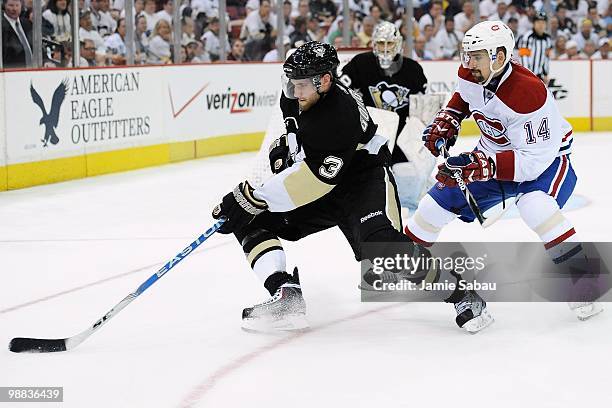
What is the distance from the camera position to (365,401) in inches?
107

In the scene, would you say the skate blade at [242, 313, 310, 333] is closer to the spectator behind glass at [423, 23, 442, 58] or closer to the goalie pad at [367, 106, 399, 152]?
the goalie pad at [367, 106, 399, 152]

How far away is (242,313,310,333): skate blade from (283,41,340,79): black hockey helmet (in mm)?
779

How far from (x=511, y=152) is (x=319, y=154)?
623mm

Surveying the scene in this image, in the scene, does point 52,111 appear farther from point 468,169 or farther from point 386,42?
point 468,169

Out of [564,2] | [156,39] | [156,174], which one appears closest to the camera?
[156,174]

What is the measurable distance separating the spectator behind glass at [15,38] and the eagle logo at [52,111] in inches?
7.9

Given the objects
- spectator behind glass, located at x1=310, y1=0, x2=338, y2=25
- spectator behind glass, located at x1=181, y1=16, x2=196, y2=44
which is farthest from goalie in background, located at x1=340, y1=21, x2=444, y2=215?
spectator behind glass, located at x1=310, y1=0, x2=338, y2=25

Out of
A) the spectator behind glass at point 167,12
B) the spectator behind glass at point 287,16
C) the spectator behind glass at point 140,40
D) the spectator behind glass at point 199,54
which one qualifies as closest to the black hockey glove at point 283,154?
the spectator behind glass at point 140,40

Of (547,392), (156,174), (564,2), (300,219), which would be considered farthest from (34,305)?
(564,2)

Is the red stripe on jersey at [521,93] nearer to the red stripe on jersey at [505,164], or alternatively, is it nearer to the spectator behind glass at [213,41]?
the red stripe on jersey at [505,164]

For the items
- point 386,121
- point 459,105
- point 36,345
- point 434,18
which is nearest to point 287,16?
point 434,18

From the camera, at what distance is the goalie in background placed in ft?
19.4

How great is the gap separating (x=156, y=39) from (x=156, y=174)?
1414mm

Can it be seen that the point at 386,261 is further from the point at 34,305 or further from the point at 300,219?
the point at 34,305
